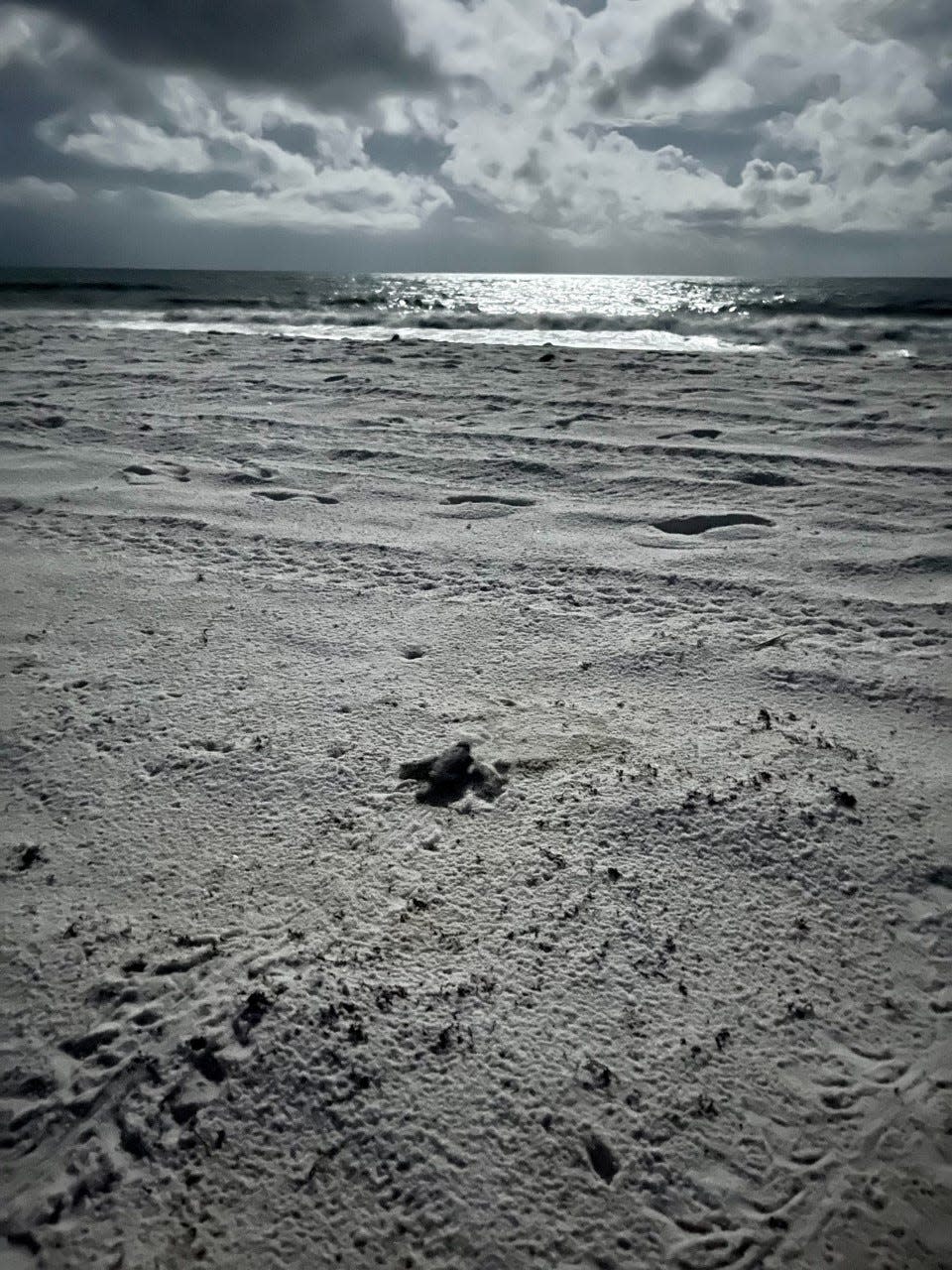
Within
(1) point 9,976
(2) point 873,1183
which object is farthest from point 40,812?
(2) point 873,1183

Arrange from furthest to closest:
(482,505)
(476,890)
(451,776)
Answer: (482,505)
(451,776)
(476,890)

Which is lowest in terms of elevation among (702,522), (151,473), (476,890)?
(476,890)

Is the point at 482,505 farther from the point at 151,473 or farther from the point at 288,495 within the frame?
the point at 151,473

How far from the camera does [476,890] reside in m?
1.66

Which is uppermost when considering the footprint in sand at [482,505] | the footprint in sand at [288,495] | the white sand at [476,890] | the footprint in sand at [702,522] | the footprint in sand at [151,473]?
the footprint in sand at [151,473]

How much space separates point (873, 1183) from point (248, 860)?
1.24 metres

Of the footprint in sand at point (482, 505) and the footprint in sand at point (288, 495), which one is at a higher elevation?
the footprint in sand at point (288, 495)

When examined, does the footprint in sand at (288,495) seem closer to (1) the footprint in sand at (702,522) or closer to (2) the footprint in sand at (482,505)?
(2) the footprint in sand at (482,505)

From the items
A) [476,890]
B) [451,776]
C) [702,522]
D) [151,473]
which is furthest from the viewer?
[151,473]

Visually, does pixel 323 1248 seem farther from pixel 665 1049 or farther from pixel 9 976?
pixel 9 976

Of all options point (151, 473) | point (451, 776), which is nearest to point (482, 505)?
point (151, 473)

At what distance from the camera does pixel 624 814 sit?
1.85 m

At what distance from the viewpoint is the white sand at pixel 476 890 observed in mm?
1185

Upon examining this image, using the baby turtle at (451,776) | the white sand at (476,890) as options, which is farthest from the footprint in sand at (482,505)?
the baby turtle at (451,776)
